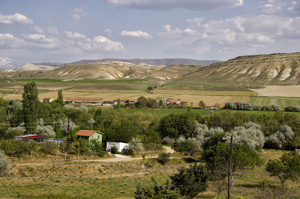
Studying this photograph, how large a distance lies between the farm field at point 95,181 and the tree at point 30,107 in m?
20.0

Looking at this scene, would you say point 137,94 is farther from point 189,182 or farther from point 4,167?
point 189,182

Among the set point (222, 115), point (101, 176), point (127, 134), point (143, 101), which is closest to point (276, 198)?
point (101, 176)

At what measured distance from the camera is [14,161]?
44062mm

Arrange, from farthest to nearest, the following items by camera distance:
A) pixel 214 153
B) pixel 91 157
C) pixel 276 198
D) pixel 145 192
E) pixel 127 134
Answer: pixel 127 134 → pixel 91 157 → pixel 214 153 → pixel 276 198 → pixel 145 192

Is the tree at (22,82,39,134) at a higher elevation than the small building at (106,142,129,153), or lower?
higher

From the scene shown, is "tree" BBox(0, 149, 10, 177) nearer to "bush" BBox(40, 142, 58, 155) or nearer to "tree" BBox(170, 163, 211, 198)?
"bush" BBox(40, 142, 58, 155)

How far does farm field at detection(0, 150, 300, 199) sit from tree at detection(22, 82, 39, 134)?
19989 millimetres

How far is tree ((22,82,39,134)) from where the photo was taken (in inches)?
2360

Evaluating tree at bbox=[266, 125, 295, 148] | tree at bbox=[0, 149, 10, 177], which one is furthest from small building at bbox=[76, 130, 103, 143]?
tree at bbox=[266, 125, 295, 148]

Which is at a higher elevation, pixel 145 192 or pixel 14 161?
pixel 145 192

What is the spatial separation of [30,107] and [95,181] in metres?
30.0

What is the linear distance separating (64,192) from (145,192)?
13.3 m

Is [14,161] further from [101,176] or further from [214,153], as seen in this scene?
[214,153]

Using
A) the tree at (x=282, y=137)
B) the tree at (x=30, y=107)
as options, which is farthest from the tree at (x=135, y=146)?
the tree at (x=282, y=137)
